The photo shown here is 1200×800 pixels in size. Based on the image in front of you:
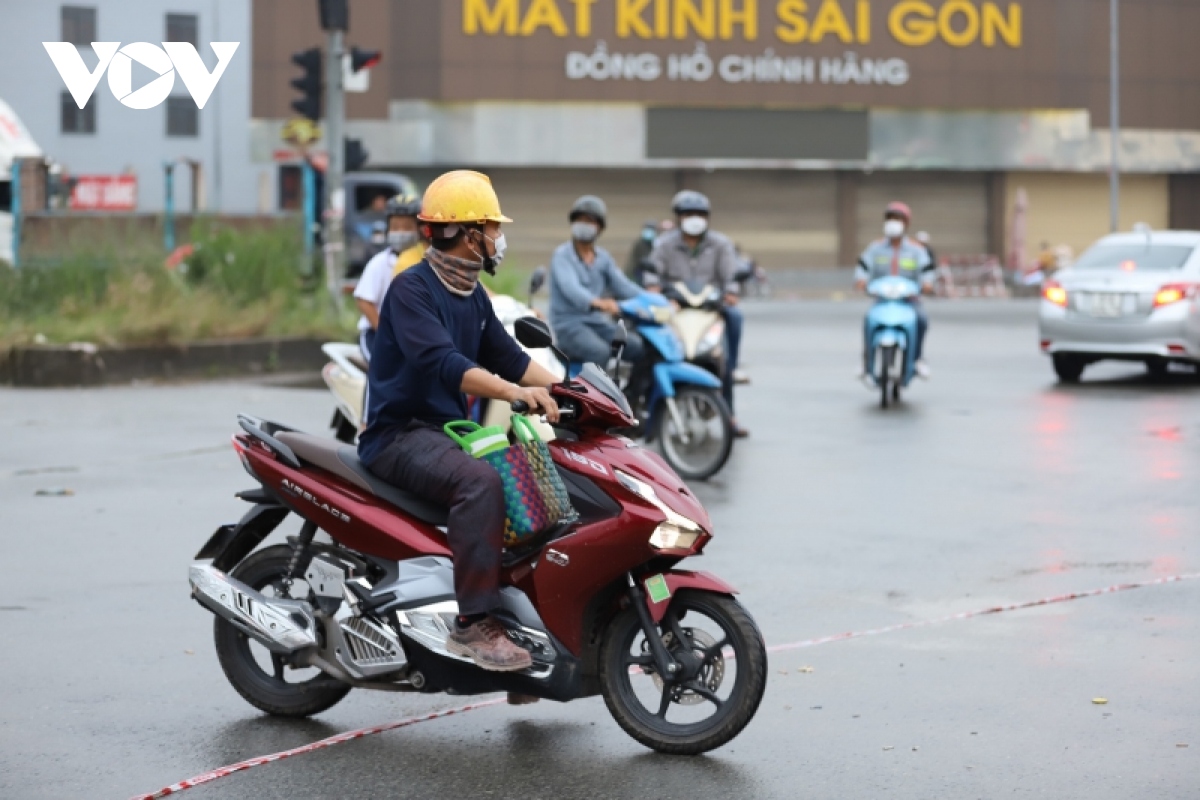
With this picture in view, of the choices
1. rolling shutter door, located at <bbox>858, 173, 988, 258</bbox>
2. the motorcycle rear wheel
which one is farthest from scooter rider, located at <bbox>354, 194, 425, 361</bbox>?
rolling shutter door, located at <bbox>858, 173, 988, 258</bbox>

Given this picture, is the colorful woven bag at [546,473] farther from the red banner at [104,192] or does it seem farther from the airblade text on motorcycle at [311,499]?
the red banner at [104,192]

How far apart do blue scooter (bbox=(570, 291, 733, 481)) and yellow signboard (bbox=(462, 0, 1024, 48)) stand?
4313cm

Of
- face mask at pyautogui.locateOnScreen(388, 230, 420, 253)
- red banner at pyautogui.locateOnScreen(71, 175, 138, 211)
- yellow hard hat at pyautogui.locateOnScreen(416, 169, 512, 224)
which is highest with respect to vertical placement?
red banner at pyautogui.locateOnScreen(71, 175, 138, 211)

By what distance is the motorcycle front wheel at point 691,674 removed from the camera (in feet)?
18.7

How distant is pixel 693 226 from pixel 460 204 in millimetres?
8914

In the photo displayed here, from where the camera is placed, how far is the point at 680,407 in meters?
13.0

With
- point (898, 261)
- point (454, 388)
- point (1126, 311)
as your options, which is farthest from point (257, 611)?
point (1126, 311)

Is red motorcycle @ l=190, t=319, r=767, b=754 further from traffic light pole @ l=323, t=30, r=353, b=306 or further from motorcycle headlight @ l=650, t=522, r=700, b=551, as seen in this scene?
traffic light pole @ l=323, t=30, r=353, b=306

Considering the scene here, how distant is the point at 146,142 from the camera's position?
68.1 meters

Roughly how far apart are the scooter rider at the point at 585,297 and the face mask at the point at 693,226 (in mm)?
1452

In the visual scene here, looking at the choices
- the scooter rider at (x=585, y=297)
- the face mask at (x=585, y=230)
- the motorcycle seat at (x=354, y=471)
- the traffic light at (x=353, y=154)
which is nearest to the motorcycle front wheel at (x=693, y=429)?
the scooter rider at (x=585, y=297)

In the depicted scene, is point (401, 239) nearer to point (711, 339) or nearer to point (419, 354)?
point (711, 339)

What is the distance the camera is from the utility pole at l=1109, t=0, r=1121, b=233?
54.4 m

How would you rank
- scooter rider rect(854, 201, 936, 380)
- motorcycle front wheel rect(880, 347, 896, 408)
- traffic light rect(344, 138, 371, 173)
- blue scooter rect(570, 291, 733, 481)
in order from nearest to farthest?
blue scooter rect(570, 291, 733, 481)
motorcycle front wheel rect(880, 347, 896, 408)
scooter rider rect(854, 201, 936, 380)
traffic light rect(344, 138, 371, 173)
